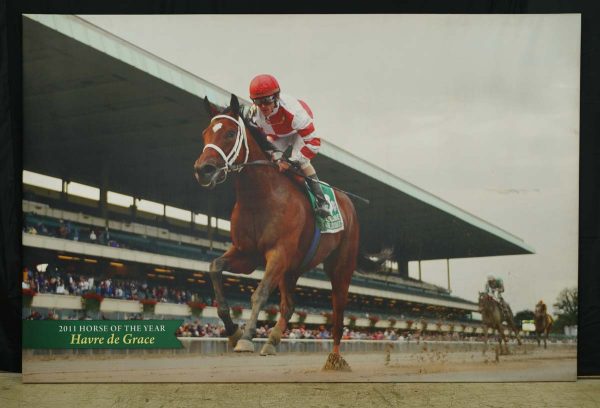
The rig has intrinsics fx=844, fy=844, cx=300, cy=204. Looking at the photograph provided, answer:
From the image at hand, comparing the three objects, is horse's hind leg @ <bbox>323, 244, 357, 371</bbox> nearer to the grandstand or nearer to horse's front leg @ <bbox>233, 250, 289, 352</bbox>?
the grandstand

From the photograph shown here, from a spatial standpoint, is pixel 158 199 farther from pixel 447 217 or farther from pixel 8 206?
pixel 447 217

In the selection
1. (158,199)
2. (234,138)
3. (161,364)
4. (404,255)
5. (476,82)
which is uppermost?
(476,82)

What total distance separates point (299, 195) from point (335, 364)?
216 cm

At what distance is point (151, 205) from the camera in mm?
10648

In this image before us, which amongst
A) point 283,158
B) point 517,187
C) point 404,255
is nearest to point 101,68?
point 283,158

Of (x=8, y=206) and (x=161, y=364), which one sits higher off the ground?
(x=8, y=206)

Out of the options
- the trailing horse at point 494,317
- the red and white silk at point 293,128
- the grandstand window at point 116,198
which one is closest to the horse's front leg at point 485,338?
the trailing horse at point 494,317

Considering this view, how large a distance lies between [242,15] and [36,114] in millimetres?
2896

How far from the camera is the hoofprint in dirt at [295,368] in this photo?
10297mm

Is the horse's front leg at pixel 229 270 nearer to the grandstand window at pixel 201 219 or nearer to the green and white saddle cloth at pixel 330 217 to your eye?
the grandstand window at pixel 201 219

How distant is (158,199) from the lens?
1064cm

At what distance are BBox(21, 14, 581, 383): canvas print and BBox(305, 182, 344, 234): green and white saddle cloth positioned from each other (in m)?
0.03

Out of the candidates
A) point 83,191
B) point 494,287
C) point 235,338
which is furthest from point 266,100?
point 494,287

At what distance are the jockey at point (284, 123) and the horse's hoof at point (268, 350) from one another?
6.73ft
